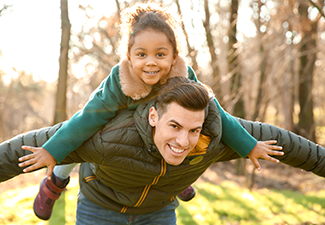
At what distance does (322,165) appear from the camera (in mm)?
2682

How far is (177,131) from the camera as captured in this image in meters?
2.00

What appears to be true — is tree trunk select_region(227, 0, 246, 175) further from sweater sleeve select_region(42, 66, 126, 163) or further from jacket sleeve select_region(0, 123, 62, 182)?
jacket sleeve select_region(0, 123, 62, 182)

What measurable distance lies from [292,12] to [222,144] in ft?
20.1

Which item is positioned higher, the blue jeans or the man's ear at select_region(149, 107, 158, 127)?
the man's ear at select_region(149, 107, 158, 127)

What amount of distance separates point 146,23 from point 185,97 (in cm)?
77

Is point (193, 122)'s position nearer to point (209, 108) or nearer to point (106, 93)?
point (209, 108)

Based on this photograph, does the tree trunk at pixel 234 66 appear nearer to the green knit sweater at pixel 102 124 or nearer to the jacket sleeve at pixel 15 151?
the green knit sweater at pixel 102 124

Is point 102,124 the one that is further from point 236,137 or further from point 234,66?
point 234,66

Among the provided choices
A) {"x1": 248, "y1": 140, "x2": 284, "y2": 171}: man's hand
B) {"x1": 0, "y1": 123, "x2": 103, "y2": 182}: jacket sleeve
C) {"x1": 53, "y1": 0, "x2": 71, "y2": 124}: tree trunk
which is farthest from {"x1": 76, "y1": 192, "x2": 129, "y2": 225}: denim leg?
{"x1": 53, "y1": 0, "x2": 71, "y2": 124}: tree trunk

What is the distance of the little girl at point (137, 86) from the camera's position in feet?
7.01

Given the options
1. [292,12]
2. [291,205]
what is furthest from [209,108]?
[292,12]

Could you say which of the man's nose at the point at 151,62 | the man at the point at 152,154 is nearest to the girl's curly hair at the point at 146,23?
the man's nose at the point at 151,62

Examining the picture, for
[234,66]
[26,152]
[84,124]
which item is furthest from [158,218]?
[234,66]

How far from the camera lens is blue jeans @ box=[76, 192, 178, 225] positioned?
2631 mm
